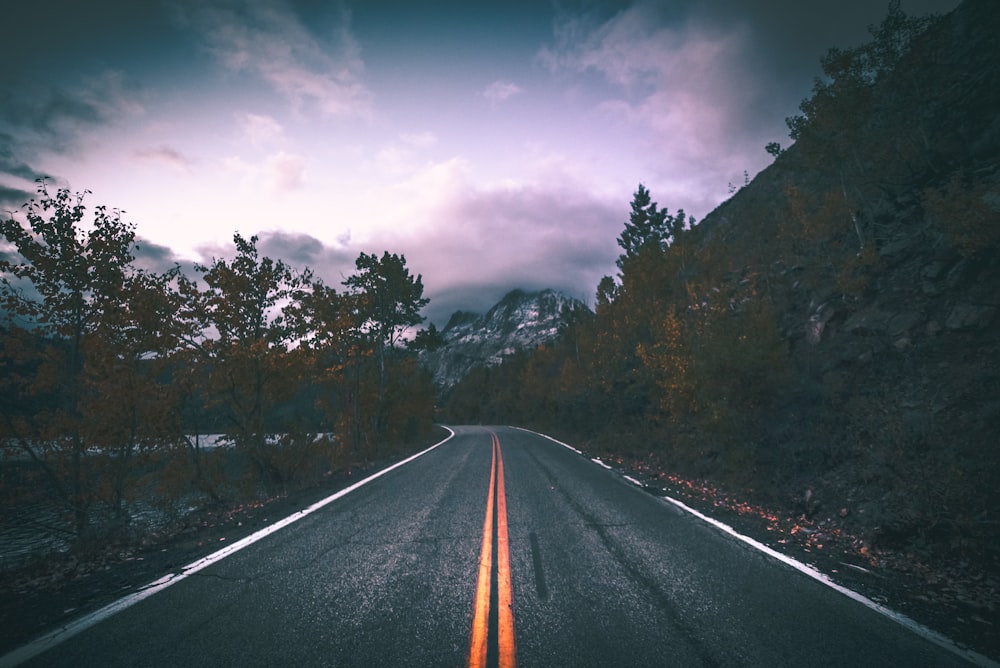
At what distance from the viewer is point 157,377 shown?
414 inches

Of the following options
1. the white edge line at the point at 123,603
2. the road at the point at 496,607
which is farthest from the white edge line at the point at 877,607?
the white edge line at the point at 123,603

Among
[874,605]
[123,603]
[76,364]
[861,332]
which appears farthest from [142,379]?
[861,332]

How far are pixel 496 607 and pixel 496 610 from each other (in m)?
0.05

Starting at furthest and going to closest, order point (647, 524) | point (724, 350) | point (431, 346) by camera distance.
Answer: point (431, 346) < point (724, 350) < point (647, 524)

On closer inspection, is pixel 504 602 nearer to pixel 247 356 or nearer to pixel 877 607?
pixel 877 607

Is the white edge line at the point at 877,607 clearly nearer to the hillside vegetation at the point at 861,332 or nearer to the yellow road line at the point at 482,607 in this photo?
the hillside vegetation at the point at 861,332

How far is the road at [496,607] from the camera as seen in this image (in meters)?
2.97

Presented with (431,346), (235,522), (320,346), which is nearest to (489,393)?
(431,346)

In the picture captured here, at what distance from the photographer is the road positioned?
2971mm

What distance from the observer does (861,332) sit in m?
13.0

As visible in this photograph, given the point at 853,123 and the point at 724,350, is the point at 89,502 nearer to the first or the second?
the point at 724,350

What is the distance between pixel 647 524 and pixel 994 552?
13.5ft

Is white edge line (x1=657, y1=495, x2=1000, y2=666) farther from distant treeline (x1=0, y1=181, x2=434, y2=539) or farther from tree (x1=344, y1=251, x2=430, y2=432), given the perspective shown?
tree (x1=344, y1=251, x2=430, y2=432)

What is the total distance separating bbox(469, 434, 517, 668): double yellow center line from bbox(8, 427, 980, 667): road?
19 mm
